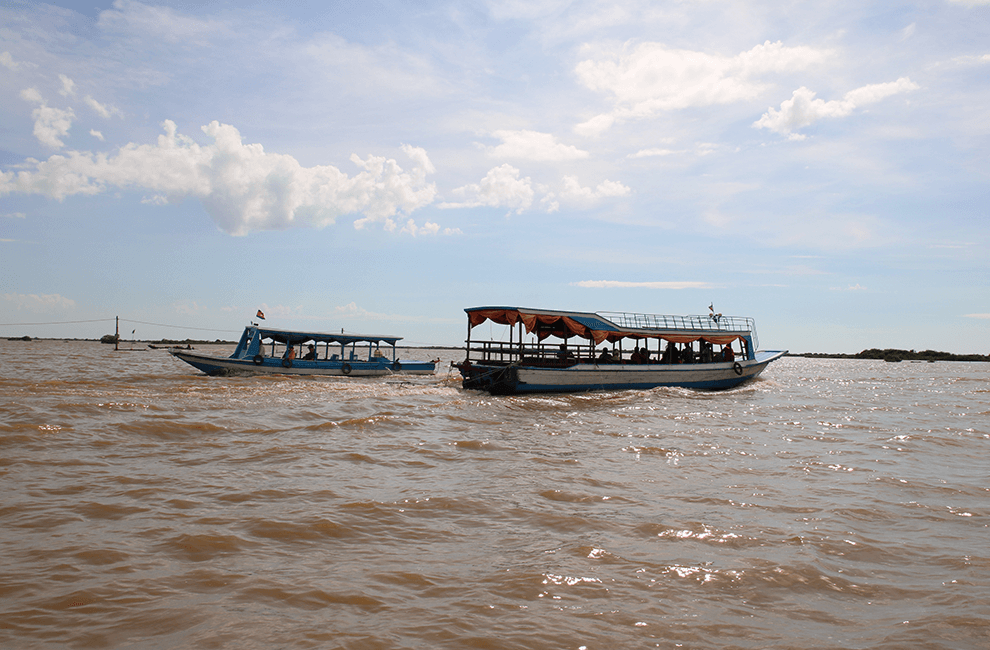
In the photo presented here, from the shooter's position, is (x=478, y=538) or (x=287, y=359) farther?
(x=287, y=359)

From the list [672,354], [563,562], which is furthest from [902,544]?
[672,354]

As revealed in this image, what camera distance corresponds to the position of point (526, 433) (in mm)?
12391

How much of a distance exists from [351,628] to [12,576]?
283cm

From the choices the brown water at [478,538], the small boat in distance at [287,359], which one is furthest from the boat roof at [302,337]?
the brown water at [478,538]

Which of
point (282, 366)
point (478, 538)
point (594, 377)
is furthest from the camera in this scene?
point (282, 366)

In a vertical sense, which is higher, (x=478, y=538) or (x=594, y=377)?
(x=594, y=377)

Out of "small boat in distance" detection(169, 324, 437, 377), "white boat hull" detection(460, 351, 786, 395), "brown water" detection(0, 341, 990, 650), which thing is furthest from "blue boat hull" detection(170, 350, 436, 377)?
"brown water" detection(0, 341, 990, 650)

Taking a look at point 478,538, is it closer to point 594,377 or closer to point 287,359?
point 594,377

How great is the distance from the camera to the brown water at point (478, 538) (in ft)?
11.8

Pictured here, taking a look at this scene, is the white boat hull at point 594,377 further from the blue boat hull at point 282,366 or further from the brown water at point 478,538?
the blue boat hull at point 282,366

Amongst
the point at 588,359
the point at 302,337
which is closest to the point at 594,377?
the point at 588,359

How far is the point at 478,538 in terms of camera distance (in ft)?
17.6

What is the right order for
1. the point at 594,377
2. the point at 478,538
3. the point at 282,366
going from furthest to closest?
the point at 282,366
the point at 594,377
the point at 478,538

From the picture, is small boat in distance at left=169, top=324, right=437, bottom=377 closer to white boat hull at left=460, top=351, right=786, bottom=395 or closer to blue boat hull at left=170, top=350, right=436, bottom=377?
blue boat hull at left=170, top=350, right=436, bottom=377
